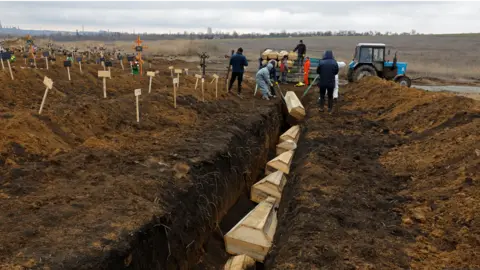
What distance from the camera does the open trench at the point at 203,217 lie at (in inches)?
173

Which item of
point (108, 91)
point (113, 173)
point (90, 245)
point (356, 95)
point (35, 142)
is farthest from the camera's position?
point (356, 95)

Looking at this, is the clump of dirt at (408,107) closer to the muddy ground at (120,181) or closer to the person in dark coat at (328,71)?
the person in dark coat at (328,71)

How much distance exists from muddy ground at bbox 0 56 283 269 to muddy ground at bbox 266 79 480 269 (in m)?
1.17

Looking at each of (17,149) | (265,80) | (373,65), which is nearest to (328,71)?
(265,80)

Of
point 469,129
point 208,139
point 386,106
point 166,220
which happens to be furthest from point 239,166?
point 386,106

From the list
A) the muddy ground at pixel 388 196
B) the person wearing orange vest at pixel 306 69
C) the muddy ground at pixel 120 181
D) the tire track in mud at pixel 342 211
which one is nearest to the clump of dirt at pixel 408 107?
the muddy ground at pixel 388 196

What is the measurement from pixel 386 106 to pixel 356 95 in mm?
3055

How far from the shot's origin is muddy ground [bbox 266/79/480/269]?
406 cm

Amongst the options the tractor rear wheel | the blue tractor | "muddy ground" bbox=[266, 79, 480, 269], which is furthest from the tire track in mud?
the blue tractor

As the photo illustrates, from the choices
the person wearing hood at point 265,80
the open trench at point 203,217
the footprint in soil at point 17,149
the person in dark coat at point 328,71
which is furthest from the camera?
the person wearing hood at point 265,80

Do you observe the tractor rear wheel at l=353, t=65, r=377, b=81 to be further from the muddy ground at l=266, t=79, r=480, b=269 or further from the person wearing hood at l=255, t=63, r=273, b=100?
the muddy ground at l=266, t=79, r=480, b=269

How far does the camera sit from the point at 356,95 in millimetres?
15125

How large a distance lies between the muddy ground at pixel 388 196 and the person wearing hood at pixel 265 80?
13.1 ft

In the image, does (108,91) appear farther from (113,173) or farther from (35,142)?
(113,173)
